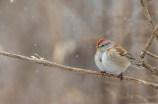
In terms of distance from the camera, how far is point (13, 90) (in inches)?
344

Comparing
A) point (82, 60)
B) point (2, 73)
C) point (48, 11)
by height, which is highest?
point (48, 11)

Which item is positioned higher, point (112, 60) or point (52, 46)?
point (52, 46)

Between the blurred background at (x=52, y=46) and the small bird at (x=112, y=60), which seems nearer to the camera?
the small bird at (x=112, y=60)

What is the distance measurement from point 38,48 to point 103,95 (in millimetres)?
2885

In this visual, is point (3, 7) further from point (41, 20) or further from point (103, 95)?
point (103, 95)

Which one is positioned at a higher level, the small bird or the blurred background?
the blurred background

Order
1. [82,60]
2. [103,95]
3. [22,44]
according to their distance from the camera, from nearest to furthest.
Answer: [103,95] < [82,60] < [22,44]

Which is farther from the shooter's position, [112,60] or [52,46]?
[52,46]

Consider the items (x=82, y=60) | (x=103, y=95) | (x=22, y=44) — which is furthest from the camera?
(x=22, y=44)

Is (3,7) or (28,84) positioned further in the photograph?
(3,7)

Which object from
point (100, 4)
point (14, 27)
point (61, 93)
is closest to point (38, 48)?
point (14, 27)

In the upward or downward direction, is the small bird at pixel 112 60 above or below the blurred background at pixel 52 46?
below

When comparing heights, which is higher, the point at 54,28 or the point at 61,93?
the point at 54,28

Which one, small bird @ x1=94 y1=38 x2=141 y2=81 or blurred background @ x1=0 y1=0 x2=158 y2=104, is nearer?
small bird @ x1=94 y1=38 x2=141 y2=81
